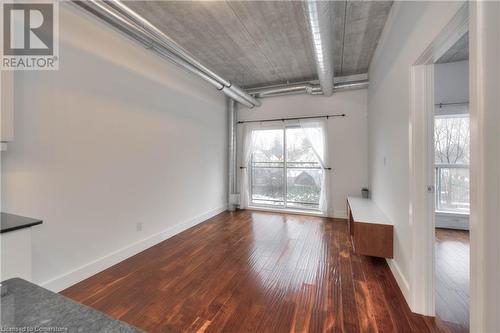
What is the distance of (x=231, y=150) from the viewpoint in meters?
5.11

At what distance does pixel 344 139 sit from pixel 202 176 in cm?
309

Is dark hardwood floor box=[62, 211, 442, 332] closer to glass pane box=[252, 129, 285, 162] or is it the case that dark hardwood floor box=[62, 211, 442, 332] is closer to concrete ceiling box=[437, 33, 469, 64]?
glass pane box=[252, 129, 285, 162]

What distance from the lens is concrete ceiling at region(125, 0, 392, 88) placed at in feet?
7.66

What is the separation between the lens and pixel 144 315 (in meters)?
1.78

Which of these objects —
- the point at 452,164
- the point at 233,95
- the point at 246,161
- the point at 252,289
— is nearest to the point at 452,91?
the point at 452,164

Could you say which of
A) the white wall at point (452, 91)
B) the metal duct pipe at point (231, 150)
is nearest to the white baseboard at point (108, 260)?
the metal duct pipe at point (231, 150)

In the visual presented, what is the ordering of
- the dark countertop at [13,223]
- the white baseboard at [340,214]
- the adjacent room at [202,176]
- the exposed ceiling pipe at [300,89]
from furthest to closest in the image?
the white baseboard at [340,214] < the exposed ceiling pipe at [300,89] < the dark countertop at [13,223] < the adjacent room at [202,176]

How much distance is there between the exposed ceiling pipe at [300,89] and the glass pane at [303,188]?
1.74 meters

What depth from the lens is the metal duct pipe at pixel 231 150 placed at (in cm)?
510

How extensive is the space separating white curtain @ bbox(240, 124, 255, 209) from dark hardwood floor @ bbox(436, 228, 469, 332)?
12.0 feet

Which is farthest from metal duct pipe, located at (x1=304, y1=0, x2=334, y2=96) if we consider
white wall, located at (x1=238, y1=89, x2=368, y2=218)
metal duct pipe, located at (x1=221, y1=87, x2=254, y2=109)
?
metal duct pipe, located at (x1=221, y1=87, x2=254, y2=109)


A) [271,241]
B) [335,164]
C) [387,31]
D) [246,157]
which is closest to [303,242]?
[271,241]

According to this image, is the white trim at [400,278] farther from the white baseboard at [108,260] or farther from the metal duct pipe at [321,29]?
the white baseboard at [108,260]

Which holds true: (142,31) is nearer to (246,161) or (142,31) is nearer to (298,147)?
(246,161)
